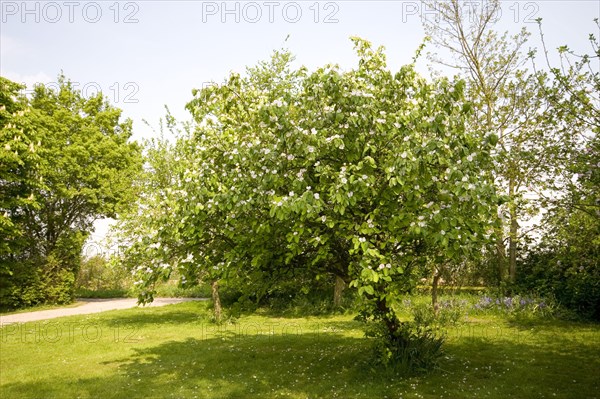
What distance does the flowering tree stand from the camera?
7652 mm

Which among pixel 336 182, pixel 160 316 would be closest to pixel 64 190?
pixel 160 316

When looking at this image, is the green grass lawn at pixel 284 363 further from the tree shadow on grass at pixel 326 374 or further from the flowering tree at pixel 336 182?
the flowering tree at pixel 336 182

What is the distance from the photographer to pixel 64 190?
106ft

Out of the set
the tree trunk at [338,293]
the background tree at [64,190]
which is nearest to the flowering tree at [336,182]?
the tree trunk at [338,293]

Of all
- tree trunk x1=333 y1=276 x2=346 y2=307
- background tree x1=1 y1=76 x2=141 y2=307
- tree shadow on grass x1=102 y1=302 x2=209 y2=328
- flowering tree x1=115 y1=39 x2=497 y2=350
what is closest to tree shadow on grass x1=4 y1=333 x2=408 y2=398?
flowering tree x1=115 y1=39 x2=497 y2=350

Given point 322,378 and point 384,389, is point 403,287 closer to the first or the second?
point 384,389

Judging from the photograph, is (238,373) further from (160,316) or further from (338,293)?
(160,316)

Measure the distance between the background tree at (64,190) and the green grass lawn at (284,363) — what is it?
12127mm

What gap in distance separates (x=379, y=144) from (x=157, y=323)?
1534 cm

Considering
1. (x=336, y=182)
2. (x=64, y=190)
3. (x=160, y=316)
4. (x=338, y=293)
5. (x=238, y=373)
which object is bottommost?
(x=160, y=316)

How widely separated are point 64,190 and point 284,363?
87.9ft

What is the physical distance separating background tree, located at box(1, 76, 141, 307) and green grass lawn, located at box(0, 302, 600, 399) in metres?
12.1

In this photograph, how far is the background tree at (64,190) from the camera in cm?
2943

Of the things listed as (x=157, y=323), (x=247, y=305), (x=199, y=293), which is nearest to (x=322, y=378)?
(x=247, y=305)
